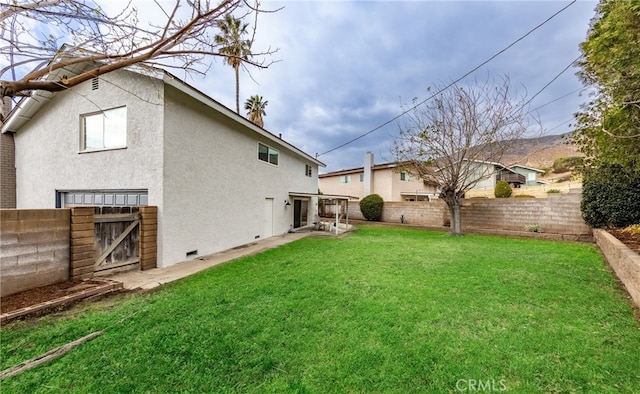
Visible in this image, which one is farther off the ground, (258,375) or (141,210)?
(141,210)

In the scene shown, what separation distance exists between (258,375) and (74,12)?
450cm

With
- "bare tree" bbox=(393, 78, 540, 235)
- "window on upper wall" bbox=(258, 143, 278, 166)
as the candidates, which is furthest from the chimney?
"window on upper wall" bbox=(258, 143, 278, 166)

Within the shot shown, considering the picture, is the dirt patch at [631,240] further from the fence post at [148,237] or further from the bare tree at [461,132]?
the fence post at [148,237]

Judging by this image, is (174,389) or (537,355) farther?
(537,355)

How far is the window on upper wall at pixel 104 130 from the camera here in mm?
7766

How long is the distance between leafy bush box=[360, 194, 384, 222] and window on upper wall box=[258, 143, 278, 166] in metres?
9.55

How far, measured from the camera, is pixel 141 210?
261 inches

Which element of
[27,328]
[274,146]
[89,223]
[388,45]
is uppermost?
[388,45]

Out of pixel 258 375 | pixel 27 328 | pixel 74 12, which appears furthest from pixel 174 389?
pixel 74 12

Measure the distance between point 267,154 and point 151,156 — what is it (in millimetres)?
6274

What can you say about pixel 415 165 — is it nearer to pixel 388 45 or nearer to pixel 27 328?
pixel 388 45

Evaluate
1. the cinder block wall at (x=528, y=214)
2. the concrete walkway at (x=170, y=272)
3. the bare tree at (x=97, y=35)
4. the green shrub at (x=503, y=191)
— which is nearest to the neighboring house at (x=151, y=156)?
the concrete walkway at (x=170, y=272)

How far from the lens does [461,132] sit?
12.4 m
